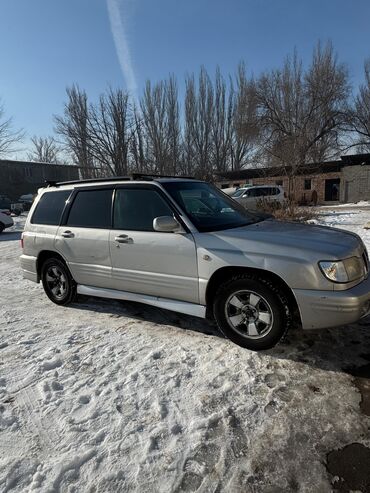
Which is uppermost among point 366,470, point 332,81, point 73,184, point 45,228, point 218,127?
point 332,81

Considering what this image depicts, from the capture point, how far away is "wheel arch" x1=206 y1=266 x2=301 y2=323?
358cm

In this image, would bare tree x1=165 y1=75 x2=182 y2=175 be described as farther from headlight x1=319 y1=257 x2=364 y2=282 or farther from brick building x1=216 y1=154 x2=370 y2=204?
headlight x1=319 y1=257 x2=364 y2=282

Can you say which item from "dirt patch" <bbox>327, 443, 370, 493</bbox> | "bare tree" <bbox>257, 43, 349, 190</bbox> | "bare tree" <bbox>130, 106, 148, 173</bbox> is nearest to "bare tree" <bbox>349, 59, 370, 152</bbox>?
"bare tree" <bbox>257, 43, 349, 190</bbox>

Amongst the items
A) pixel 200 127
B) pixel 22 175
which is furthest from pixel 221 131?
pixel 22 175

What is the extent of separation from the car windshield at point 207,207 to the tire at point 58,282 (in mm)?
2146

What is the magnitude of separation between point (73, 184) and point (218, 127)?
42.7 meters

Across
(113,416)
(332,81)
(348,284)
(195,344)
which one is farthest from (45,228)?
(332,81)

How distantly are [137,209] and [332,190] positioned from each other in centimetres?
3561

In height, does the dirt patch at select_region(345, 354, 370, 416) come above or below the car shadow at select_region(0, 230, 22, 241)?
above

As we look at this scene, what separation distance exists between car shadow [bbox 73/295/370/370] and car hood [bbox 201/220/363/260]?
3.34 feet

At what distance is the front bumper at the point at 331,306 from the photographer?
10.7ft

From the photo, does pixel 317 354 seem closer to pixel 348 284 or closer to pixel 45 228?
pixel 348 284

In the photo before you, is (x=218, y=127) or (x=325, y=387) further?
(x=218, y=127)

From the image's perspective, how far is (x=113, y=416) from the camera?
284cm
